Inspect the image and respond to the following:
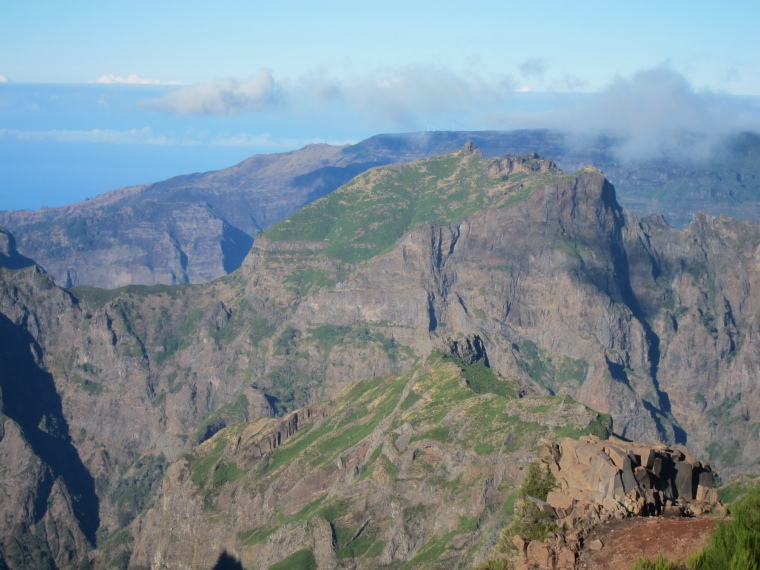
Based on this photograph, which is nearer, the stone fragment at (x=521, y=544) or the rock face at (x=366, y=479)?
the stone fragment at (x=521, y=544)

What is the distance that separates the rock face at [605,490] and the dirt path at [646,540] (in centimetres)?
61

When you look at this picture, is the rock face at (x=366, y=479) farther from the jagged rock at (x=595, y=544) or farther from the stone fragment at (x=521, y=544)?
the jagged rock at (x=595, y=544)

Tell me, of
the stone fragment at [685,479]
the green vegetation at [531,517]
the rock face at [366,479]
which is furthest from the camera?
the rock face at [366,479]

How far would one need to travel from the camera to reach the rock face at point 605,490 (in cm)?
3931

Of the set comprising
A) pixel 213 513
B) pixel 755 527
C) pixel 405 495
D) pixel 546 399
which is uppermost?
pixel 755 527

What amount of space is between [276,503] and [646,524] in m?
109

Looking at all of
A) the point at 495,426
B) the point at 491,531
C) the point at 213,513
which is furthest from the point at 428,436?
the point at 213,513

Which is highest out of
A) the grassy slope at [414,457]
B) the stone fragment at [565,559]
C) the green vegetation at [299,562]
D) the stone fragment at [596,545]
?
the stone fragment at [596,545]

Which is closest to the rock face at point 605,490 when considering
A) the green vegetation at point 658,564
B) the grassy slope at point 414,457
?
the green vegetation at point 658,564

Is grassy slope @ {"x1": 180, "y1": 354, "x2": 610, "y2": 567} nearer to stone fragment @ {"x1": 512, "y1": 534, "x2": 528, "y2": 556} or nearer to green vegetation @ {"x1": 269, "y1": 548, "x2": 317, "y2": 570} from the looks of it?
green vegetation @ {"x1": 269, "y1": 548, "x2": 317, "y2": 570}

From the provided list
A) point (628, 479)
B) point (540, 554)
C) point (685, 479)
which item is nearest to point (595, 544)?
point (540, 554)

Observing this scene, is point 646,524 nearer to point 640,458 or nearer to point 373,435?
point 640,458

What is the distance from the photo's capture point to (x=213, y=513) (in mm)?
147375

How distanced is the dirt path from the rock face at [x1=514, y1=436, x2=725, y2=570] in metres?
0.61
